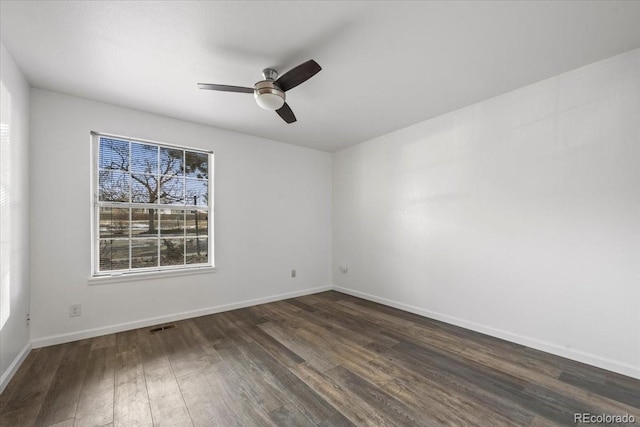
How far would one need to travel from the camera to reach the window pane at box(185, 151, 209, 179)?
3580 mm

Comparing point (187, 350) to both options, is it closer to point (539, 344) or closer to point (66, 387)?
point (66, 387)

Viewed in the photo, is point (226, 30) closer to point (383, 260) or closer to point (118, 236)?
point (118, 236)

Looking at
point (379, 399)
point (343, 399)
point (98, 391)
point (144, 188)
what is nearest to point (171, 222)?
point (144, 188)

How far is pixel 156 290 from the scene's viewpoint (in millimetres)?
3244

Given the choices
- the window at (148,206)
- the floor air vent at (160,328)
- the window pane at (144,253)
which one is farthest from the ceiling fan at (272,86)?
the floor air vent at (160,328)

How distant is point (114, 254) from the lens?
10.1 feet

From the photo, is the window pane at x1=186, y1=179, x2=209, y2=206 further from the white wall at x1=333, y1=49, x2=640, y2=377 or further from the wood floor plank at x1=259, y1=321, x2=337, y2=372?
the white wall at x1=333, y1=49, x2=640, y2=377

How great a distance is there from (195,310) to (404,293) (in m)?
2.85

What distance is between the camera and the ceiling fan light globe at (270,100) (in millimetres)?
2223

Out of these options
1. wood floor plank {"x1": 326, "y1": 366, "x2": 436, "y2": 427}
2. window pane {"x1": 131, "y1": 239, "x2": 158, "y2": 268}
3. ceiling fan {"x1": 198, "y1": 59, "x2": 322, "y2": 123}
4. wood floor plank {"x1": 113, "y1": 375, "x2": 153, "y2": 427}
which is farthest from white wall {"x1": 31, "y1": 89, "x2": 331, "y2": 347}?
wood floor plank {"x1": 326, "y1": 366, "x2": 436, "y2": 427}

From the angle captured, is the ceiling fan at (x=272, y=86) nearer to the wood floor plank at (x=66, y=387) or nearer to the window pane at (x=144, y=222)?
the window pane at (x=144, y=222)

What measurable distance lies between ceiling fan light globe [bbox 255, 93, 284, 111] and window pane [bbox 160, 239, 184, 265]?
7.36 ft

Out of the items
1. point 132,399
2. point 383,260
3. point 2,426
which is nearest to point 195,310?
point 132,399

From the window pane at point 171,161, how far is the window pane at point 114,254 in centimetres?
97
